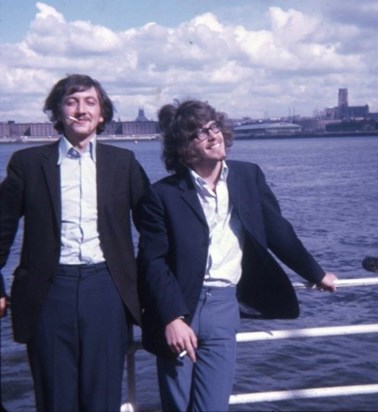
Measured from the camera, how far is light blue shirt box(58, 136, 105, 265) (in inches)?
154

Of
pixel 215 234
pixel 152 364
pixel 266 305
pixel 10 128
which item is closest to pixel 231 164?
pixel 215 234

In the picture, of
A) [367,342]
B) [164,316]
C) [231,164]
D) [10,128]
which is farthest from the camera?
[10,128]

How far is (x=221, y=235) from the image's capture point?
4.08 metres

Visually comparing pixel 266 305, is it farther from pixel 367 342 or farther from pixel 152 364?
pixel 367 342

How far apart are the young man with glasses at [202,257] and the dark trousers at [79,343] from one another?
0.64 feet

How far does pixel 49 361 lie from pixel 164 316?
596 mm

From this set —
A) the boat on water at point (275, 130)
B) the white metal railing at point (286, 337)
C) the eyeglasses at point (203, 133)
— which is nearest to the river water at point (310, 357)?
the white metal railing at point (286, 337)

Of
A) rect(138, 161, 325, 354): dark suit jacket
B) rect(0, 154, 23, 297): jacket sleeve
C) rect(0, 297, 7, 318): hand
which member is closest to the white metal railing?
rect(138, 161, 325, 354): dark suit jacket

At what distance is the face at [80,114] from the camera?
399cm

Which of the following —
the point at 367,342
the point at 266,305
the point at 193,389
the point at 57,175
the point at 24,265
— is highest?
the point at 57,175

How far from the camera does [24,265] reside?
3.97 m

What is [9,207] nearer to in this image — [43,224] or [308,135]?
[43,224]

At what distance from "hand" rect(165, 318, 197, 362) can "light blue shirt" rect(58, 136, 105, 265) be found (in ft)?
1.54

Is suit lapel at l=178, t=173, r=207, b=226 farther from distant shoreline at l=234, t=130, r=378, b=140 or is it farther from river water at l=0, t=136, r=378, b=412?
distant shoreline at l=234, t=130, r=378, b=140
